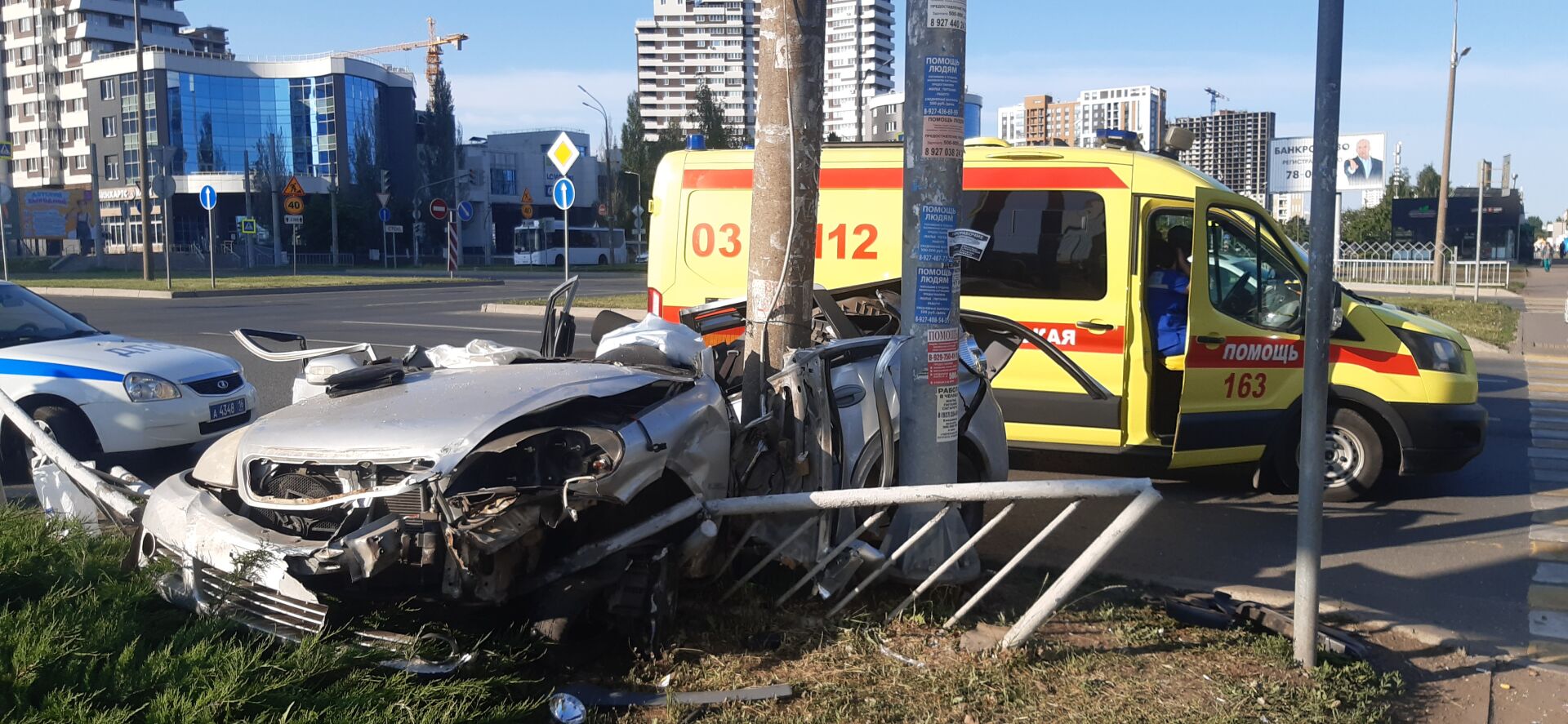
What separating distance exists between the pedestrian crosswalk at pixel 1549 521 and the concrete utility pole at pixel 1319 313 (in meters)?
1.39

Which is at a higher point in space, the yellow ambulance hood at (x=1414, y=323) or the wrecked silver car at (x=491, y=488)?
the yellow ambulance hood at (x=1414, y=323)

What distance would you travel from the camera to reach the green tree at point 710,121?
4078 cm

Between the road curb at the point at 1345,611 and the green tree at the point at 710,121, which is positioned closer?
the road curb at the point at 1345,611

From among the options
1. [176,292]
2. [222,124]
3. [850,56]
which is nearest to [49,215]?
[222,124]

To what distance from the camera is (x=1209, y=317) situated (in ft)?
24.0

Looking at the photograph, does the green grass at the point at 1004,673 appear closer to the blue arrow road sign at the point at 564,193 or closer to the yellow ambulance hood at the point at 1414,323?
the yellow ambulance hood at the point at 1414,323

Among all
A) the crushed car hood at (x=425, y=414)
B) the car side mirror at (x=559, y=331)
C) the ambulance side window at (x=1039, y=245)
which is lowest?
the crushed car hood at (x=425, y=414)

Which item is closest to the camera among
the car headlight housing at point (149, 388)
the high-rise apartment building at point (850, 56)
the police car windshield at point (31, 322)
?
the car headlight housing at point (149, 388)

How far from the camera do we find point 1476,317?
20594 mm

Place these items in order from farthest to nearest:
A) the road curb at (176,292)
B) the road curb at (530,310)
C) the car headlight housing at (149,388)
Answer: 1. the road curb at (176,292)
2. the road curb at (530,310)
3. the car headlight housing at (149,388)

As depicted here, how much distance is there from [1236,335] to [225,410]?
6626mm

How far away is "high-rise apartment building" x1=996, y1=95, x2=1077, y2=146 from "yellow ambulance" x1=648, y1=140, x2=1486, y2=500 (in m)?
37.0

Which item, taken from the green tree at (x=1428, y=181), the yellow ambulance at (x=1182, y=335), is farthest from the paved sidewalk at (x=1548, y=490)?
the green tree at (x=1428, y=181)

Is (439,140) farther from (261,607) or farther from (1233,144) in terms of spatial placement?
(261,607)
